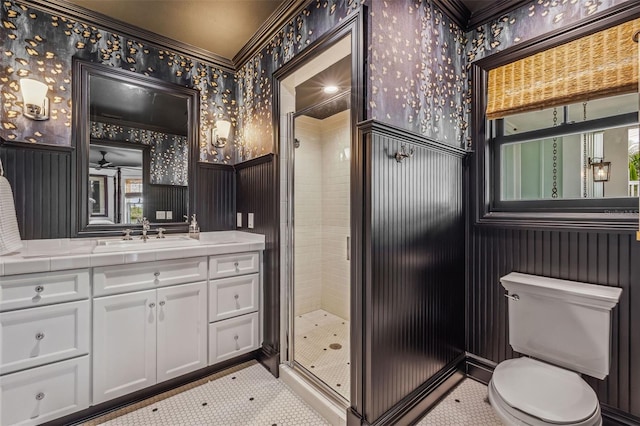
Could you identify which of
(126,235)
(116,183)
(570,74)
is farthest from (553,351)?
(116,183)

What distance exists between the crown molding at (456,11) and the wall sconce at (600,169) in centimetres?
125

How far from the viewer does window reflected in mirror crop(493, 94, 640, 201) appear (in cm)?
161

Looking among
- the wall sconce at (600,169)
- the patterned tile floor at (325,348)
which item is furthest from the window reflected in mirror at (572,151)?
the patterned tile floor at (325,348)

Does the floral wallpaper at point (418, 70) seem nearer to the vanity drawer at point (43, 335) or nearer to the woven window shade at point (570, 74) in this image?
the woven window shade at point (570, 74)

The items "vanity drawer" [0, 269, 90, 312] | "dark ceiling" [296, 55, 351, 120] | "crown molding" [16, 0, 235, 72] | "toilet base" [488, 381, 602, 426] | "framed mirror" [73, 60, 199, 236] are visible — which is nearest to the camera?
"toilet base" [488, 381, 602, 426]

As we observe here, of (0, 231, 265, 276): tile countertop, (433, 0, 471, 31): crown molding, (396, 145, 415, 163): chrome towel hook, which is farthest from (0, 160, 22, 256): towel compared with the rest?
(433, 0, 471, 31): crown molding

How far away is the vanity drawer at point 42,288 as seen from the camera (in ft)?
4.52

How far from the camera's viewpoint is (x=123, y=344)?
1679 millimetres

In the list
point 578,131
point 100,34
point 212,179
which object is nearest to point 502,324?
point 578,131

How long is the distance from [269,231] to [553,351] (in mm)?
1899

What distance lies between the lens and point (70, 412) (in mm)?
1535

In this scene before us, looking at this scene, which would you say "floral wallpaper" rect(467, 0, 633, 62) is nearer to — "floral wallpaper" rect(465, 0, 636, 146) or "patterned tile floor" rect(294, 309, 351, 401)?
"floral wallpaper" rect(465, 0, 636, 146)

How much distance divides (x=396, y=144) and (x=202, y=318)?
5.65 ft

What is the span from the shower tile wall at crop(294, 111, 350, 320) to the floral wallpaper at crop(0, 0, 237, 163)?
1.40 metres
